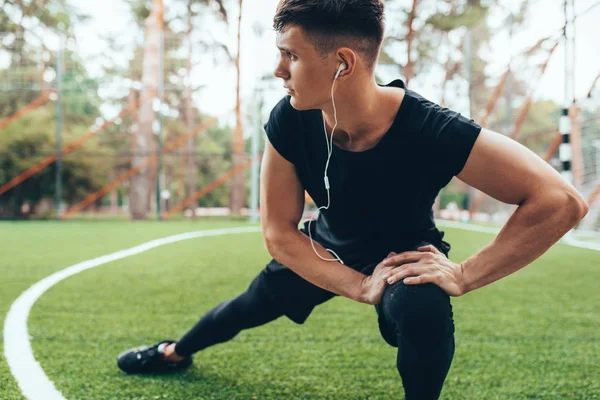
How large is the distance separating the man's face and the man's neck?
51 millimetres

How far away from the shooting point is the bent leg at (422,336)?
121 centimetres

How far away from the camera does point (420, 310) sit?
3.98 feet

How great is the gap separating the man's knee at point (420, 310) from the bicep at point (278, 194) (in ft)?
1.29

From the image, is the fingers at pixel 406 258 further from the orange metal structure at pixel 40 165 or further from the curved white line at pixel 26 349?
the orange metal structure at pixel 40 165

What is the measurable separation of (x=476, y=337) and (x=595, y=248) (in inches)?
181

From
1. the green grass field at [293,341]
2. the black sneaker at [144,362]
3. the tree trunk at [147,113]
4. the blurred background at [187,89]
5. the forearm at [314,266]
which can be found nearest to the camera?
the forearm at [314,266]

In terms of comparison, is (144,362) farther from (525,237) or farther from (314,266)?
(525,237)

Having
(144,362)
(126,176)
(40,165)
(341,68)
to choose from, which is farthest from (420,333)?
(40,165)

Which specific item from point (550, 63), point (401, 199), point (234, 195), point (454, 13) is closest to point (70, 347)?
point (401, 199)

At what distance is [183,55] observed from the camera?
56.1 feet

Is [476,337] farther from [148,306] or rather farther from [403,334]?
[148,306]

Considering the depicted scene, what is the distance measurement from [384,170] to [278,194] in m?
0.30

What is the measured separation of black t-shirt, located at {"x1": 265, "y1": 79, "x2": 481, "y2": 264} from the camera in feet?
4.40

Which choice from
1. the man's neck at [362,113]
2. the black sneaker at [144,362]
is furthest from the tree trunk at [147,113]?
the man's neck at [362,113]
